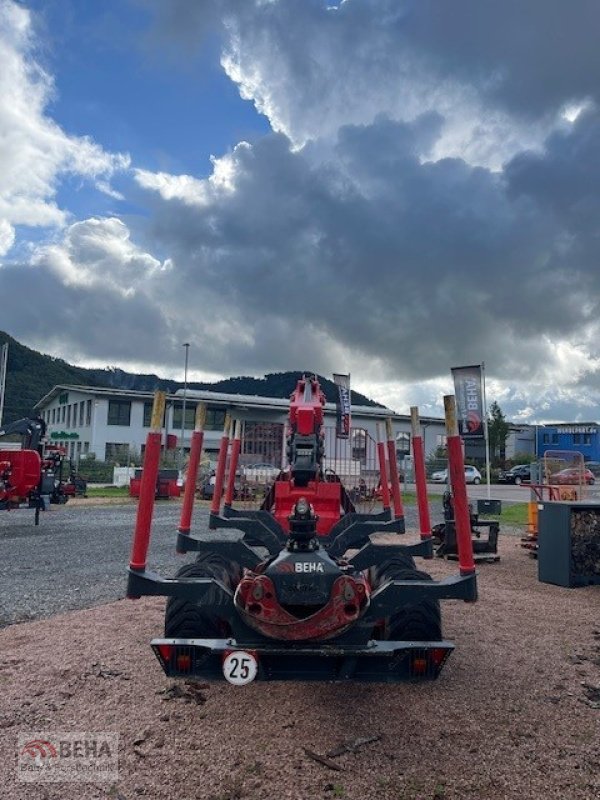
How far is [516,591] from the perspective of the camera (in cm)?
926

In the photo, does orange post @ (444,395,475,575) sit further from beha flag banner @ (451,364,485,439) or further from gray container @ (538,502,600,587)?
beha flag banner @ (451,364,485,439)

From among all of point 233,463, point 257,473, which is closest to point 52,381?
point 257,473

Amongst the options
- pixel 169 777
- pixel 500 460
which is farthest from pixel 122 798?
pixel 500 460

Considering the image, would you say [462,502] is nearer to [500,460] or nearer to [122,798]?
[122,798]

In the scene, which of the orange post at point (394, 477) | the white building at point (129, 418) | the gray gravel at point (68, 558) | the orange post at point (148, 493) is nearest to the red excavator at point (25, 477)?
the gray gravel at point (68, 558)

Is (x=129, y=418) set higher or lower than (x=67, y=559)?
higher

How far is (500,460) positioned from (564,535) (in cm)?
5258

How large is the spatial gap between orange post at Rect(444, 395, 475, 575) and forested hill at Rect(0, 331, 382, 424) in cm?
6168

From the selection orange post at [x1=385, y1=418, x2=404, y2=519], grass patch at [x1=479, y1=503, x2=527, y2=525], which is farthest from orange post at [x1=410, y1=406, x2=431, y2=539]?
grass patch at [x1=479, y1=503, x2=527, y2=525]

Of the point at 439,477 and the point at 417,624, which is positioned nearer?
the point at 417,624

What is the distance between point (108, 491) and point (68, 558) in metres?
21.4

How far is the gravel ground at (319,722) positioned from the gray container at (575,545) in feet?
9.91

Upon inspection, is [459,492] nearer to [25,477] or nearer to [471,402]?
[471,402]

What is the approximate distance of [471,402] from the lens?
54.3ft
